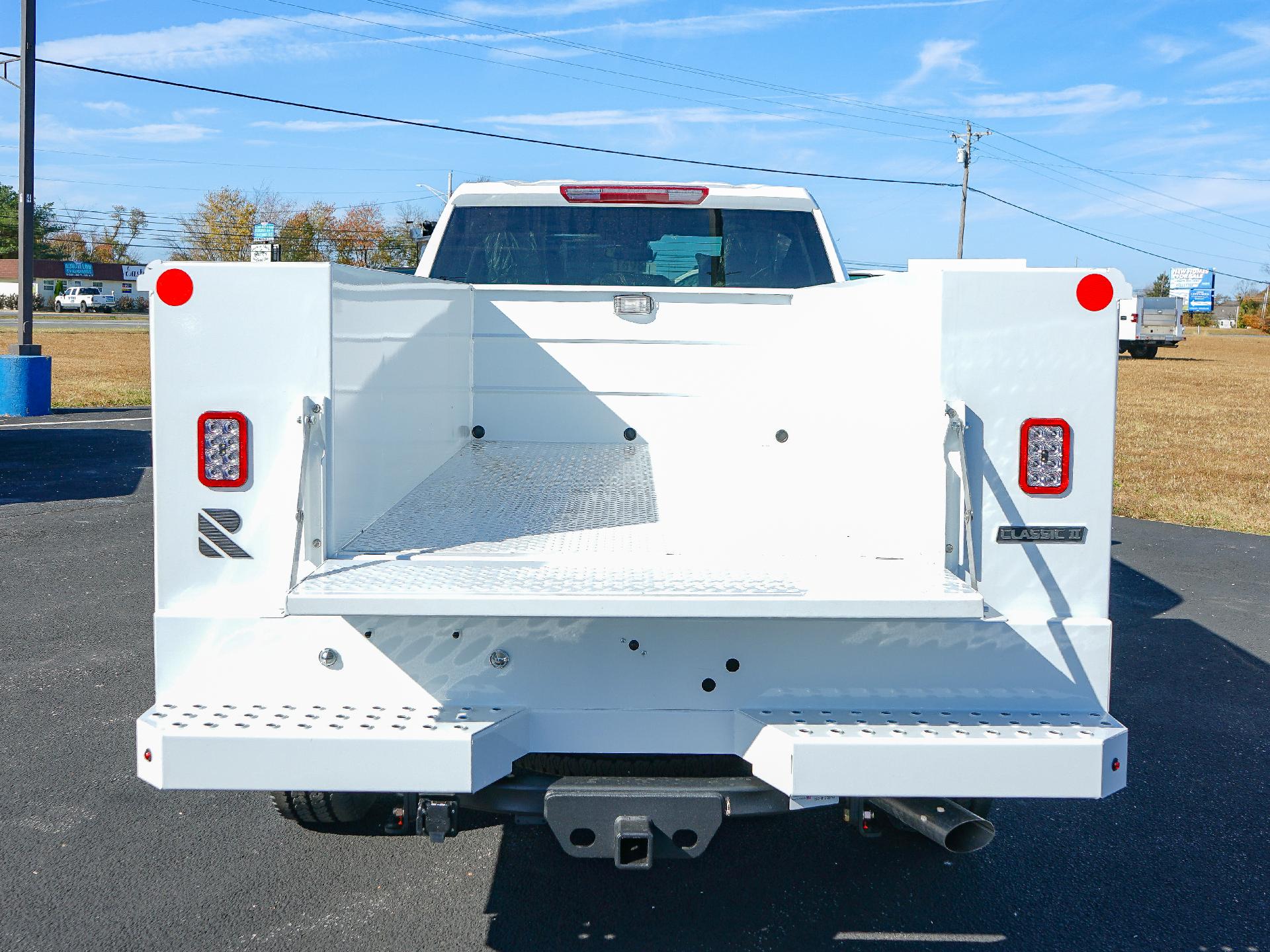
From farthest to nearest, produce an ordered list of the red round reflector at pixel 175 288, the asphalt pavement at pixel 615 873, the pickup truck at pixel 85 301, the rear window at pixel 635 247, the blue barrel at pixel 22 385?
the pickup truck at pixel 85 301, the blue barrel at pixel 22 385, the rear window at pixel 635 247, the asphalt pavement at pixel 615 873, the red round reflector at pixel 175 288

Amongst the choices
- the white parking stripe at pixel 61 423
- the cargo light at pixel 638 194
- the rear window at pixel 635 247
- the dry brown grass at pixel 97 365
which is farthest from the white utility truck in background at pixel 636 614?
the white parking stripe at pixel 61 423

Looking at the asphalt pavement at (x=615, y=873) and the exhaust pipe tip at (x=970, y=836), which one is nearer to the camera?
the exhaust pipe tip at (x=970, y=836)

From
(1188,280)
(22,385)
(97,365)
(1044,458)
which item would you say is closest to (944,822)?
(1044,458)

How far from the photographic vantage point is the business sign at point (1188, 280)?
283ft

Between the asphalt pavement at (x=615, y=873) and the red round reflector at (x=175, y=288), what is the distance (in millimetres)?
1820

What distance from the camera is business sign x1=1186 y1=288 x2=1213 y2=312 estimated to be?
279 feet

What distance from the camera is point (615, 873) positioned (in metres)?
3.90

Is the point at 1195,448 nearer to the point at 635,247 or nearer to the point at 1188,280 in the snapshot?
the point at 635,247

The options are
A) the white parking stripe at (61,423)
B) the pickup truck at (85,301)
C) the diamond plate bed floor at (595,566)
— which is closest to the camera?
the diamond plate bed floor at (595,566)

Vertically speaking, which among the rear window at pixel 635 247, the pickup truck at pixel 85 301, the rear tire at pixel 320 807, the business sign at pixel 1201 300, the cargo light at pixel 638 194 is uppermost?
Result: the business sign at pixel 1201 300

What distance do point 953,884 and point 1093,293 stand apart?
6.66ft

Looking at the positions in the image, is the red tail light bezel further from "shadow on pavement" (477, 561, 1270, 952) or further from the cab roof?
"shadow on pavement" (477, 561, 1270, 952)

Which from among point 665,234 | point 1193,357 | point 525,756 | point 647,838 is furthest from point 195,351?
point 1193,357

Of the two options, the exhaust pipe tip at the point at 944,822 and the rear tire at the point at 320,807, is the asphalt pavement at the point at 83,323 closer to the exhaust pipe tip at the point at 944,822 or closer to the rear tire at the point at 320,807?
the rear tire at the point at 320,807
